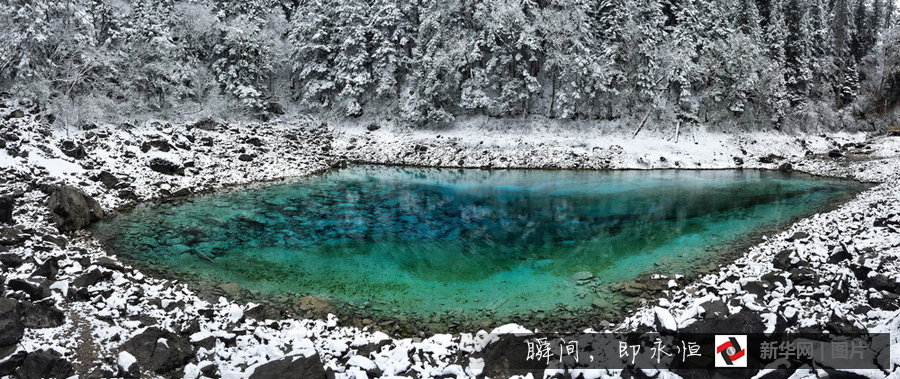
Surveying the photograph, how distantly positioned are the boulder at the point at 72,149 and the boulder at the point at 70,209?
5807 millimetres

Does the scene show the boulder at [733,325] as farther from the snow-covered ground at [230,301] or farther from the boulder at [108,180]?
the boulder at [108,180]

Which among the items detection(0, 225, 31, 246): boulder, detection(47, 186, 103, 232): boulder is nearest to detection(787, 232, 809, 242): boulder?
detection(0, 225, 31, 246): boulder

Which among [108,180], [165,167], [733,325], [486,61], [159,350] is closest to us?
[733,325]

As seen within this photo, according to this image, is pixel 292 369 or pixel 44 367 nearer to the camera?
A: pixel 44 367

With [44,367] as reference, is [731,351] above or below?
above

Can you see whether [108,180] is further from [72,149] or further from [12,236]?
[12,236]

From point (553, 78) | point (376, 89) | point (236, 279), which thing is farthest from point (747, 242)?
point (376, 89)

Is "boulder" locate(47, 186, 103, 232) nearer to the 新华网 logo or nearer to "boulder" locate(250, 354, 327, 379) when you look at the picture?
"boulder" locate(250, 354, 327, 379)

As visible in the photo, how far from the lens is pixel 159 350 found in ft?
20.4

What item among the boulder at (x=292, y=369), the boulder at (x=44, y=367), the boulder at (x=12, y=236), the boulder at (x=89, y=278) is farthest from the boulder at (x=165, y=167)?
the boulder at (x=292, y=369)

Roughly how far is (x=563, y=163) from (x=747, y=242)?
1932 cm

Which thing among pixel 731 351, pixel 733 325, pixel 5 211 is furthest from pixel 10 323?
pixel 733 325

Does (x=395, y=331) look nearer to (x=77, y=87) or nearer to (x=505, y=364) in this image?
(x=505, y=364)

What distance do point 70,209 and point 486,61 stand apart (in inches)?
1371
